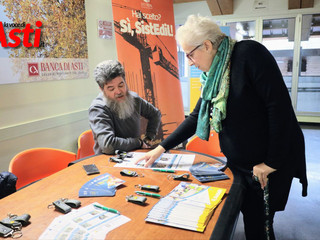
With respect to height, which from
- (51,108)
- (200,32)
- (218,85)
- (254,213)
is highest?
(200,32)

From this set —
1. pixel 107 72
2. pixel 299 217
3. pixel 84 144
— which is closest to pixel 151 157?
pixel 107 72

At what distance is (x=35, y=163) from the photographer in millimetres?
2072

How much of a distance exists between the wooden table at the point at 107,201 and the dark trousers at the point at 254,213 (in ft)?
0.43

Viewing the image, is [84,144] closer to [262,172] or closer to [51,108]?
[51,108]

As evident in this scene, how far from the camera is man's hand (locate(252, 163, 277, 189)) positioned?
4.27 feet

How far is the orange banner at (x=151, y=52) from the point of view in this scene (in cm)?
279

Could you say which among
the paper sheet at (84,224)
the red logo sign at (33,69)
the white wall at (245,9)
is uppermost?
the white wall at (245,9)

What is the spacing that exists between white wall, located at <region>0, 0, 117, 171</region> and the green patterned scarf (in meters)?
1.96

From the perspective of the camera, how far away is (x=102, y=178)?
148cm

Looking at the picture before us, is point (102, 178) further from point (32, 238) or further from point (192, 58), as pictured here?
point (192, 58)

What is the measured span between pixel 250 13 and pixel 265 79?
5491mm

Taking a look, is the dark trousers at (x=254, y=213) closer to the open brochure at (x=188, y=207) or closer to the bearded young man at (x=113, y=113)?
the open brochure at (x=188, y=207)

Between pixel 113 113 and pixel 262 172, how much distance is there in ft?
4.06

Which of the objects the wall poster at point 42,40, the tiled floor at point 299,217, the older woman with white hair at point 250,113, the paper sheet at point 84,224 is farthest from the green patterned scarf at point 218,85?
the wall poster at point 42,40
